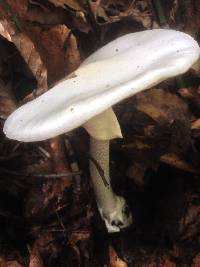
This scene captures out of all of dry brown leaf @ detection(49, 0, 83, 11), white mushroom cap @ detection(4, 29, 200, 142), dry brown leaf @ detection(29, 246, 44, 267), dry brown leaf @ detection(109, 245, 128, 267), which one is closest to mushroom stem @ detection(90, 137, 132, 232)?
dry brown leaf @ detection(109, 245, 128, 267)

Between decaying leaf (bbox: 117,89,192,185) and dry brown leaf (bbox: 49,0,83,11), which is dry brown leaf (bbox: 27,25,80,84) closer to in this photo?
dry brown leaf (bbox: 49,0,83,11)

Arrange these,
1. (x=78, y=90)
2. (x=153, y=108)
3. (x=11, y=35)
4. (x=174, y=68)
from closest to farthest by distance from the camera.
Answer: (x=174, y=68) < (x=78, y=90) < (x=11, y=35) < (x=153, y=108)

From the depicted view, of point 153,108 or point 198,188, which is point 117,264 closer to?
point 198,188

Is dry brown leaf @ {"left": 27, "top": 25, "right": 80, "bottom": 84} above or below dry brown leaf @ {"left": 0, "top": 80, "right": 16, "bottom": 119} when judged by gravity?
above

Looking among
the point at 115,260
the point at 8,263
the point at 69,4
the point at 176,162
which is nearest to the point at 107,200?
the point at 115,260

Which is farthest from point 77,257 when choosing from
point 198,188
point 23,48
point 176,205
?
point 23,48

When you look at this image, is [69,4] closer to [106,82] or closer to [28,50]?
[28,50]
